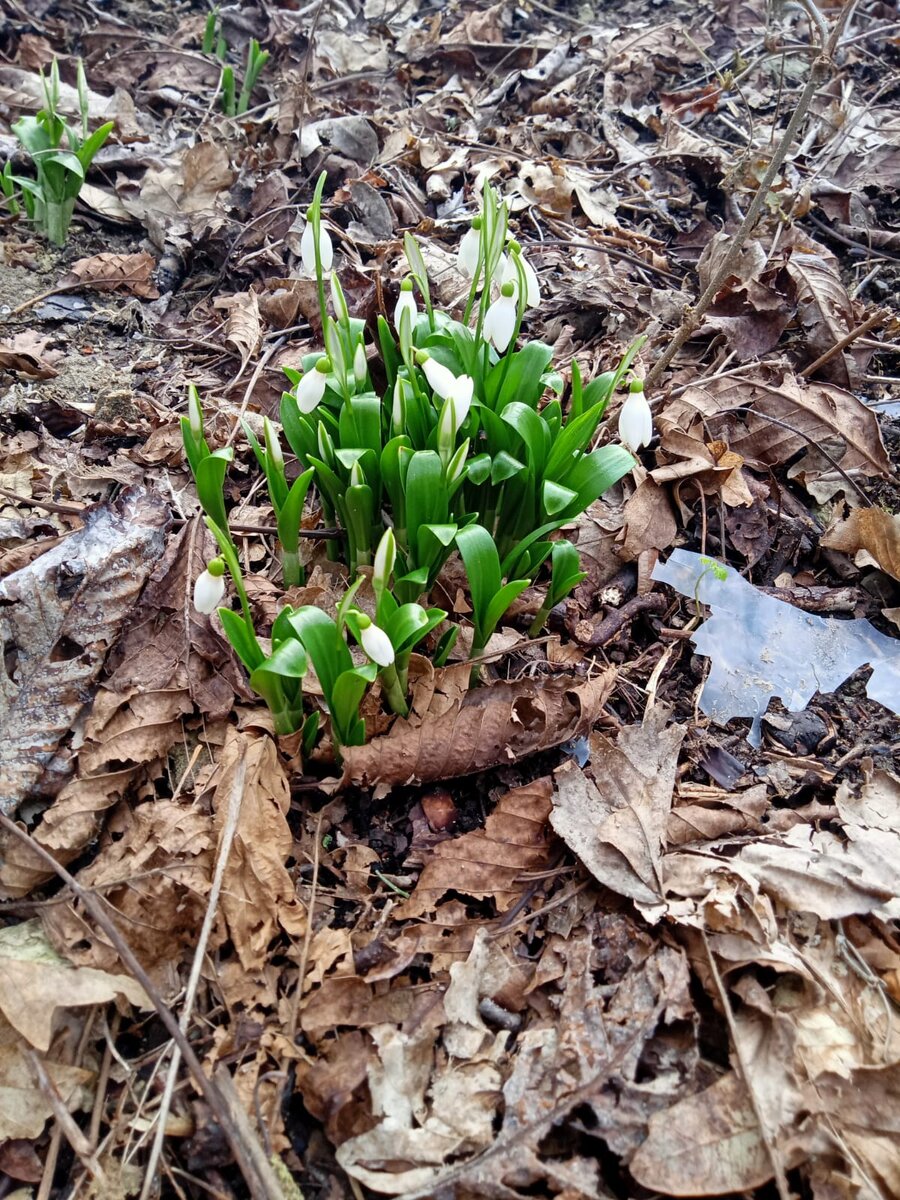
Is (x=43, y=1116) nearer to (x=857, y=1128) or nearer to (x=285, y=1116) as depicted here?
(x=285, y=1116)

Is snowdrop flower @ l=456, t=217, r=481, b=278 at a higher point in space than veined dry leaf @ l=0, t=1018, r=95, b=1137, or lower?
higher

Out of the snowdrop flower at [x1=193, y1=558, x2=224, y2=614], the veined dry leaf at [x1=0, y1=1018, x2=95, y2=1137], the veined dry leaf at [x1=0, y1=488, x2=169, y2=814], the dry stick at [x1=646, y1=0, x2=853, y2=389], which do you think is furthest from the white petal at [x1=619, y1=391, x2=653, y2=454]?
the veined dry leaf at [x1=0, y1=1018, x2=95, y2=1137]

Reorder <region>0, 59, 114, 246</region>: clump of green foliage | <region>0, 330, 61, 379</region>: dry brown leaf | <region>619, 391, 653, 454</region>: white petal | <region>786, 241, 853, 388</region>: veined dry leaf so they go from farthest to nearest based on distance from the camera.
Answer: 1. <region>0, 59, 114, 246</region>: clump of green foliage
2. <region>786, 241, 853, 388</region>: veined dry leaf
3. <region>0, 330, 61, 379</region>: dry brown leaf
4. <region>619, 391, 653, 454</region>: white petal

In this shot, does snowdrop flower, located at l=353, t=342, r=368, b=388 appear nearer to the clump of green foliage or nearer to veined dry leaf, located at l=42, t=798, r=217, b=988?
veined dry leaf, located at l=42, t=798, r=217, b=988

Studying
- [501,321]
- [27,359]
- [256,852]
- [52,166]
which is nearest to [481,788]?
[256,852]

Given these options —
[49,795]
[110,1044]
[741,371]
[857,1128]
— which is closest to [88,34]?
[741,371]

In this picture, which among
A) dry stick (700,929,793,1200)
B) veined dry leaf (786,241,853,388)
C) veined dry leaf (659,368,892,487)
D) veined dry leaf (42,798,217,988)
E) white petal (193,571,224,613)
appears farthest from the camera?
veined dry leaf (786,241,853,388)

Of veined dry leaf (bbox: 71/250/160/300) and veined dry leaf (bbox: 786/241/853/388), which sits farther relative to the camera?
veined dry leaf (bbox: 71/250/160/300)
